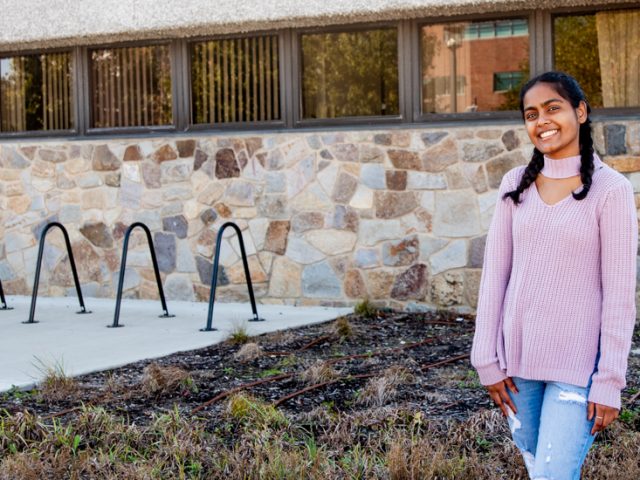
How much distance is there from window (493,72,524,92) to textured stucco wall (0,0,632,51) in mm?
522

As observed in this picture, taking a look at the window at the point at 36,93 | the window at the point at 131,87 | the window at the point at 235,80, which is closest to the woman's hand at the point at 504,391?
the window at the point at 235,80

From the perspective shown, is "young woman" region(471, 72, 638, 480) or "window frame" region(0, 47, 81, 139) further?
"window frame" region(0, 47, 81, 139)

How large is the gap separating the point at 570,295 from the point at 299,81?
20.9 feet

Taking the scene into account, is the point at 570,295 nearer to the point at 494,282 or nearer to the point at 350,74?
the point at 494,282

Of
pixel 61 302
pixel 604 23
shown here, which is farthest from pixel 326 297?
pixel 604 23

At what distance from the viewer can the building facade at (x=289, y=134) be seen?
793 cm

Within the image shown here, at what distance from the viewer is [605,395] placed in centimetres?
248

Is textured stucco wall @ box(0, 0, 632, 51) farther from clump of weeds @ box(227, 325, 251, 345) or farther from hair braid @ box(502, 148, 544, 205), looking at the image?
hair braid @ box(502, 148, 544, 205)

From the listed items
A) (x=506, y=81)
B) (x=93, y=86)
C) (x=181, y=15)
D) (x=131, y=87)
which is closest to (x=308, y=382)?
(x=506, y=81)

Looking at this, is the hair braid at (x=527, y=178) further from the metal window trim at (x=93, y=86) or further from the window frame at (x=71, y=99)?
the window frame at (x=71, y=99)

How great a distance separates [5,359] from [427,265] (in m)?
3.45

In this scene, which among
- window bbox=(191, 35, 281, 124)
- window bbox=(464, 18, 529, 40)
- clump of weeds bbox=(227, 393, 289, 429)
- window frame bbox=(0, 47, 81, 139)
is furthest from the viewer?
window frame bbox=(0, 47, 81, 139)

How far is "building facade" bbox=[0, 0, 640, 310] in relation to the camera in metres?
7.93

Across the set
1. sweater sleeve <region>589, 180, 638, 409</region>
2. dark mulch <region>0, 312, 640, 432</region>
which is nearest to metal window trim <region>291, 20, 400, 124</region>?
dark mulch <region>0, 312, 640, 432</region>
